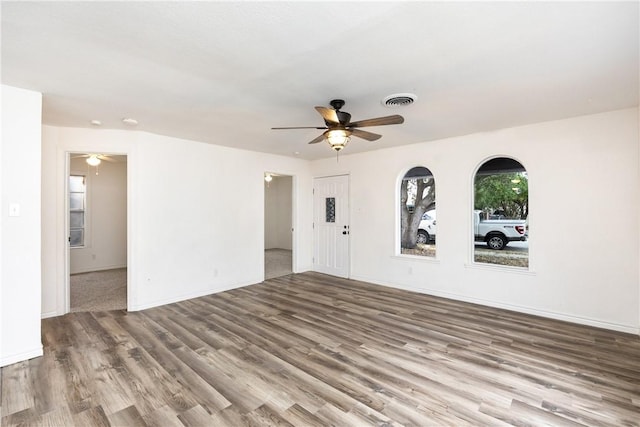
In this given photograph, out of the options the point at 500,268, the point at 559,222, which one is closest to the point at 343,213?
the point at 500,268

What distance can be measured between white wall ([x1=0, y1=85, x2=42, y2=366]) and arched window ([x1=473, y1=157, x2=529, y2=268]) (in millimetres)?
5456

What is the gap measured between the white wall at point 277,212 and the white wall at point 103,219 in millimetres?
4448

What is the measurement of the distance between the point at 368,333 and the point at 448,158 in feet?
9.92

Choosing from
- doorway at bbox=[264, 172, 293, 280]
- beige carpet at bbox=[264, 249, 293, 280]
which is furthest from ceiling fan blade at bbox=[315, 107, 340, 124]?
doorway at bbox=[264, 172, 293, 280]

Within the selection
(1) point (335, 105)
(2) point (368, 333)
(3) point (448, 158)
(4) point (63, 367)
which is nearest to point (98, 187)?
(4) point (63, 367)

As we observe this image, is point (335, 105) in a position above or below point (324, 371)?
above

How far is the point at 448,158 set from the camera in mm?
4793

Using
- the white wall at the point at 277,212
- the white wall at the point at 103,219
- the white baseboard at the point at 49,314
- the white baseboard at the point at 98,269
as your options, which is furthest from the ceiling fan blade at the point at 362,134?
the white wall at the point at 277,212

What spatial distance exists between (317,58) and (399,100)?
44.6 inches

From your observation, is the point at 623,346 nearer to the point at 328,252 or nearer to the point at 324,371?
the point at 324,371

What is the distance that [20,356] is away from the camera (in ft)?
9.17

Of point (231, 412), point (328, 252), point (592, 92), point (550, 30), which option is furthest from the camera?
point (328, 252)

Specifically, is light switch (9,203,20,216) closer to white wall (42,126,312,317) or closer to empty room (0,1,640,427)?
empty room (0,1,640,427)

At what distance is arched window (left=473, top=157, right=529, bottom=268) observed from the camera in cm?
438
